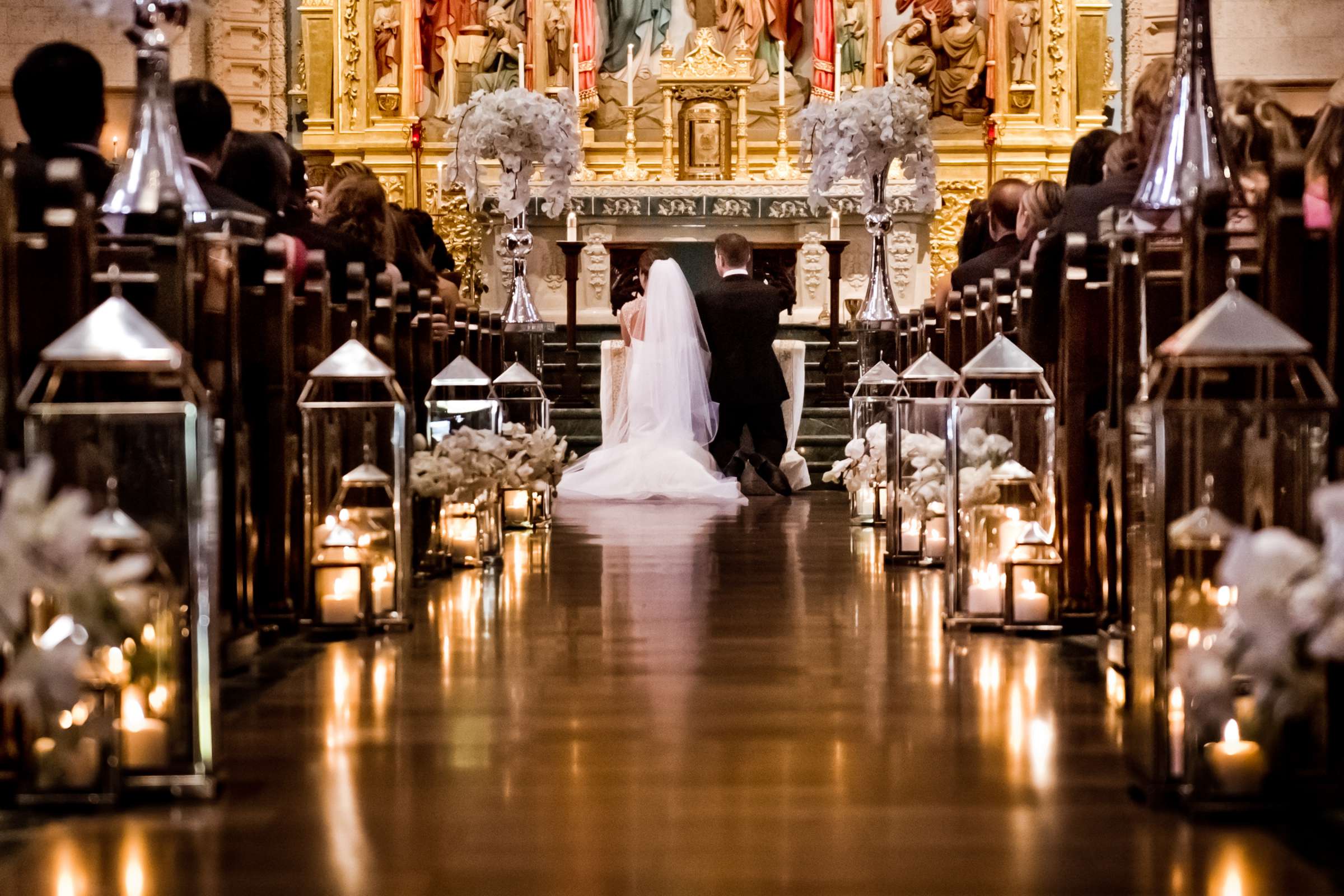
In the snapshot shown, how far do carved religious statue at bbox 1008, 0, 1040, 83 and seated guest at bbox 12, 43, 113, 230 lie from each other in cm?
1117

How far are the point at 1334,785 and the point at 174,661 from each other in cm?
176

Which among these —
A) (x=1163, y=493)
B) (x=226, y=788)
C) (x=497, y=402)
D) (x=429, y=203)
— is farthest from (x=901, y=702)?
(x=429, y=203)

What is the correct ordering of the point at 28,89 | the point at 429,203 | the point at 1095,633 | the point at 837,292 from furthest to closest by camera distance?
the point at 429,203
the point at 837,292
the point at 1095,633
the point at 28,89

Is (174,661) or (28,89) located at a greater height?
(28,89)

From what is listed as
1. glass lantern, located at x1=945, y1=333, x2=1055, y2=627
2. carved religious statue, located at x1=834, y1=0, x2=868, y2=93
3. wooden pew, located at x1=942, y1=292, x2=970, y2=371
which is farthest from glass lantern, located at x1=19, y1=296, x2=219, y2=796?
carved religious statue, located at x1=834, y1=0, x2=868, y2=93

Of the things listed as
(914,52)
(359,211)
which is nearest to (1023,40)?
(914,52)

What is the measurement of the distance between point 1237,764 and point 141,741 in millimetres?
1659

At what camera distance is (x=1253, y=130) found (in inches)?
164

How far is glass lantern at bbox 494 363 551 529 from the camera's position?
7.50 m

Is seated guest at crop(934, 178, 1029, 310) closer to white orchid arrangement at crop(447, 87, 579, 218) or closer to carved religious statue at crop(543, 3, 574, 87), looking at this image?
white orchid arrangement at crop(447, 87, 579, 218)

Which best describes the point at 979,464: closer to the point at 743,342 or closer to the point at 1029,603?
the point at 1029,603

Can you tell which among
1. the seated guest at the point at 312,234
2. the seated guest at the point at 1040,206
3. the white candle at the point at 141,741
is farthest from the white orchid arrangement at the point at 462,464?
the white candle at the point at 141,741

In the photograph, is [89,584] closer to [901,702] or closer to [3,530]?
[3,530]

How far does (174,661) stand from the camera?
266 cm
